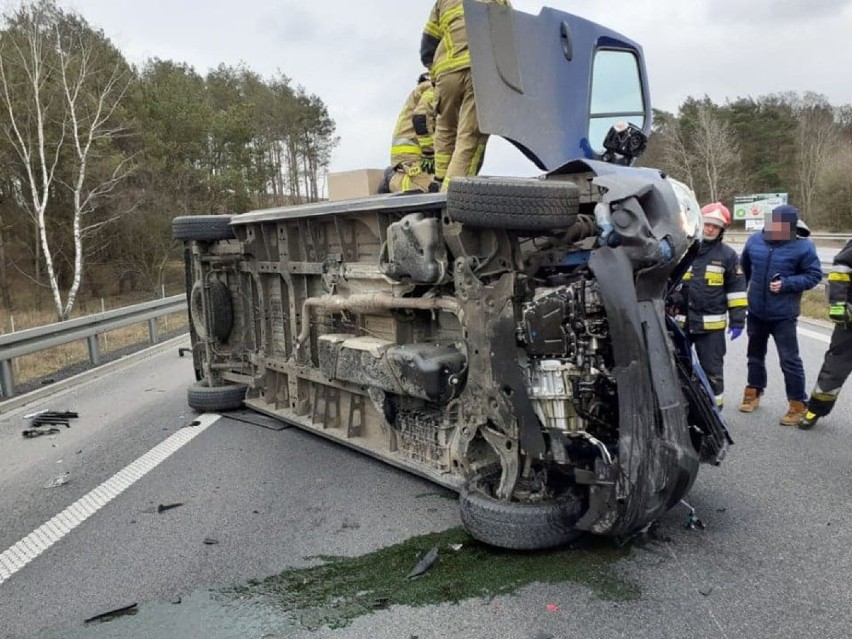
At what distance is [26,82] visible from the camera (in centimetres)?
2336

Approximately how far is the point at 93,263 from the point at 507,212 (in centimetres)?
2948

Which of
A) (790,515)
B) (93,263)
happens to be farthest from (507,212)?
(93,263)

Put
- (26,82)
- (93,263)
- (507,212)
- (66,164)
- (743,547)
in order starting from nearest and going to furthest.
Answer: (507,212) < (743,547) < (26,82) < (66,164) < (93,263)

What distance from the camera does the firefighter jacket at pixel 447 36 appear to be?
4.26m

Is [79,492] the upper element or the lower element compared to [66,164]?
lower

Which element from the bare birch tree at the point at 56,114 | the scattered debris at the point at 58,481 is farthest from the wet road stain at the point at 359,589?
the bare birch tree at the point at 56,114

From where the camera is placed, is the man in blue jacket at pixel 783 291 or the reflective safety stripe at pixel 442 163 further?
the man in blue jacket at pixel 783 291

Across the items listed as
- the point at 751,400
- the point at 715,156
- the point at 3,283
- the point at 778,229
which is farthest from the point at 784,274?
the point at 715,156

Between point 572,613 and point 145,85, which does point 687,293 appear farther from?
point 145,85

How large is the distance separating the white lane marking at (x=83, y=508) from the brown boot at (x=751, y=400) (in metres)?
4.75

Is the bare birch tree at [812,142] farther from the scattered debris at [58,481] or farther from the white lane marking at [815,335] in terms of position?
the scattered debris at [58,481]

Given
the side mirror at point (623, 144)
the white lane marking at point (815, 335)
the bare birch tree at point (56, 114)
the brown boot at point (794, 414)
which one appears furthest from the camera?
the bare birch tree at point (56, 114)

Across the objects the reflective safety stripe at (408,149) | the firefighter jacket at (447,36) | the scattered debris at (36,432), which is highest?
the firefighter jacket at (447,36)

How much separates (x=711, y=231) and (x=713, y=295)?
0.52 metres
